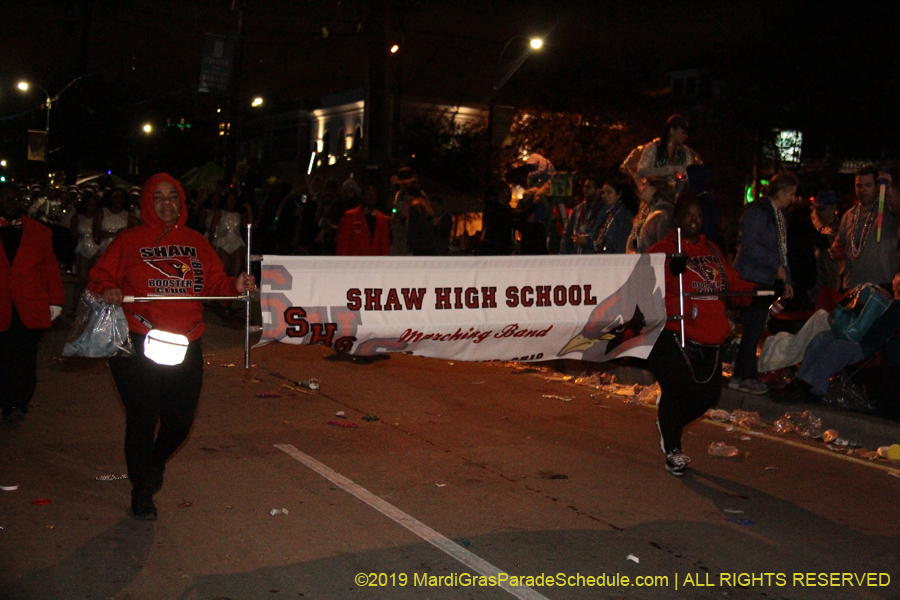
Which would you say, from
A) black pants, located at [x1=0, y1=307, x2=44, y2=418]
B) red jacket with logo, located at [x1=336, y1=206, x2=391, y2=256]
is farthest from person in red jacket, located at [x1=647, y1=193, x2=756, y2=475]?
red jacket with logo, located at [x1=336, y1=206, x2=391, y2=256]

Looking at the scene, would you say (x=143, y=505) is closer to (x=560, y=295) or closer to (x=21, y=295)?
(x=21, y=295)

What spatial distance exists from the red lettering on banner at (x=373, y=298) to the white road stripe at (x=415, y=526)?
117cm

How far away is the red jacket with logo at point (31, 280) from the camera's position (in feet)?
24.7

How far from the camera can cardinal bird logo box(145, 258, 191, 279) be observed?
5.44 meters

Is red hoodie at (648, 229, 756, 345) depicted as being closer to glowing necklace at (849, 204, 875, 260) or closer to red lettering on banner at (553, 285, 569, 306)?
red lettering on banner at (553, 285, 569, 306)

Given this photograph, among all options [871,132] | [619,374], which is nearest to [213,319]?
[619,374]

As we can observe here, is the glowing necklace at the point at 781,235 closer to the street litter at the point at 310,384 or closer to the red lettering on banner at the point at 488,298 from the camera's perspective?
the red lettering on banner at the point at 488,298

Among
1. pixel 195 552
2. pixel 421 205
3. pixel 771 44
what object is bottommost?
pixel 195 552

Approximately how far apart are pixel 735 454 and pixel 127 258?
483cm

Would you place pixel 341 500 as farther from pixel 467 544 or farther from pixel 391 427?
pixel 391 427

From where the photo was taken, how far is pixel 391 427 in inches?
315

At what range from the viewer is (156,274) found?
543 cm

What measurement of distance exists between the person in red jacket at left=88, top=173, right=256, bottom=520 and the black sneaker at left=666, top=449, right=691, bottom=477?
320 cm

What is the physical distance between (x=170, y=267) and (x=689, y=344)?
3.60 metres
